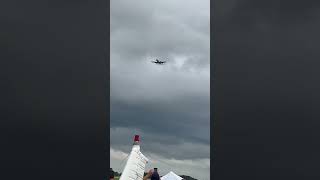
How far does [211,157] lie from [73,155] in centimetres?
408

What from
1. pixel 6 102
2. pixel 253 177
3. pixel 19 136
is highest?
pixel 6 102

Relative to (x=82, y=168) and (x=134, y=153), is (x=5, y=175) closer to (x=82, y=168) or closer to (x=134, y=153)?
(x=82, y=168)

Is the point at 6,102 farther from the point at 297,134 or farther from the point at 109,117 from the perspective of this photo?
the point at 297,134

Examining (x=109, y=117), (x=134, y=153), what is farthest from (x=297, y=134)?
(x=134, y=153)

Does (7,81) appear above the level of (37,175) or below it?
above

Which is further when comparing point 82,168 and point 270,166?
point 270,166

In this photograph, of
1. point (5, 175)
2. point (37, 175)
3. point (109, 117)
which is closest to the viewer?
point (5, 175)

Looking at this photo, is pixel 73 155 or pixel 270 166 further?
pixel 270 166

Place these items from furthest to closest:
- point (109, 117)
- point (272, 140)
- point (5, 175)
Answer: point (272, 140)
point (109, 117)
point (5, 175)

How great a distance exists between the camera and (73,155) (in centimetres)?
1085

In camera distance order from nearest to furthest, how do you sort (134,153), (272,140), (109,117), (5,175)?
(5,175), (109,117), (272,140), (134,153)

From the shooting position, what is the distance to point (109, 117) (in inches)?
445

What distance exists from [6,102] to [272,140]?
7.58 m

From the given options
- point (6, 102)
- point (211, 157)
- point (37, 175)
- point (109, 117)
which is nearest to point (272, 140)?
point (211, 157)
